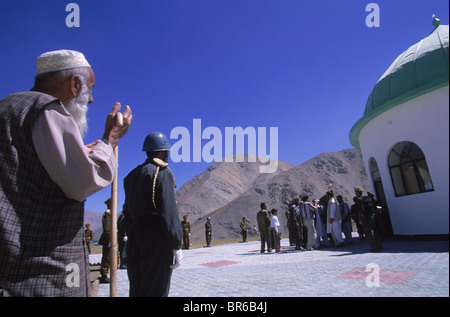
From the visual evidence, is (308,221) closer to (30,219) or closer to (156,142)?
(156,142)

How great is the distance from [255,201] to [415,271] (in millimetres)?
48246

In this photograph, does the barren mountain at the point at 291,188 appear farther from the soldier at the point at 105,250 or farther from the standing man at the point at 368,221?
the soldier at the point at 105,250

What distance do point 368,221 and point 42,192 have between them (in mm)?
8490

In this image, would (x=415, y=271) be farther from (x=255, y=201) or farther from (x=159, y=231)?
(x=255, y=201)

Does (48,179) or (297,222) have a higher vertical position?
(297,222)

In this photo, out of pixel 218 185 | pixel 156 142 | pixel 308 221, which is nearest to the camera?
pixel 156 142

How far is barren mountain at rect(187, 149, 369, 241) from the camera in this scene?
148 ft

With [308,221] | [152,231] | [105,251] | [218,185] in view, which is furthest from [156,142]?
[218,185]

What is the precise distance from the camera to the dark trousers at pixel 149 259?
7.88ft

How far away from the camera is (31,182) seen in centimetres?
107

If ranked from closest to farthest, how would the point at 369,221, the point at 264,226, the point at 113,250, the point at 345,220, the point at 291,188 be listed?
the point at 113,250 < the point at 369,221 < the point at 345,220 < the point at 264,226 < the point at 291,188

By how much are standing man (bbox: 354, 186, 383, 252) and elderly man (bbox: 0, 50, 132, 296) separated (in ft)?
26.6

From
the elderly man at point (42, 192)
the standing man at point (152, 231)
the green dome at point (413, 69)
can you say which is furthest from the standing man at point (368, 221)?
the elderly man at point (42, 192)

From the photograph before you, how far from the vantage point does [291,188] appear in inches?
2162
